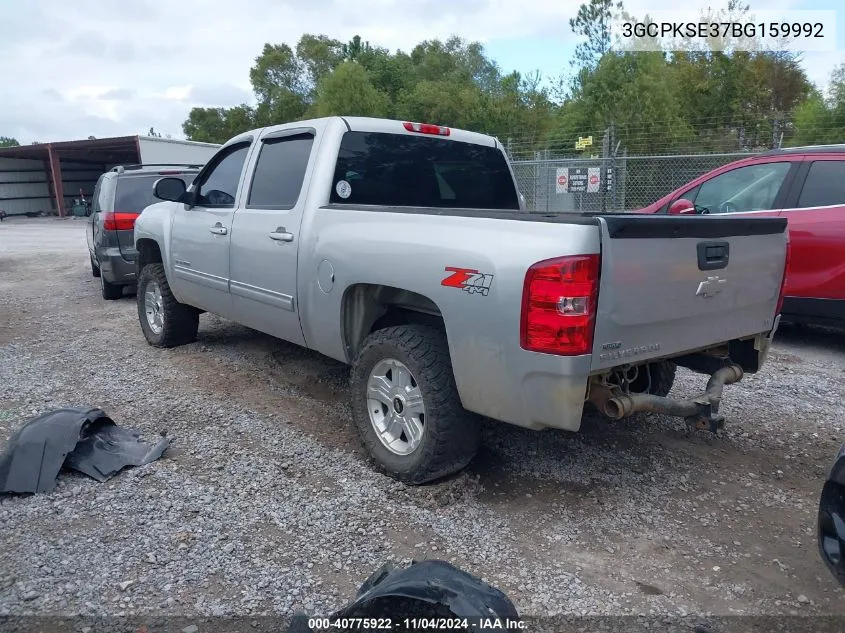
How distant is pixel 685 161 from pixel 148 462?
41.3 ft

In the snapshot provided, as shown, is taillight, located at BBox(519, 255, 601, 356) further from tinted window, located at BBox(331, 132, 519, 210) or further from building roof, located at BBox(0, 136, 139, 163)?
building roof, located at BBox(0, 136, 139, 163)

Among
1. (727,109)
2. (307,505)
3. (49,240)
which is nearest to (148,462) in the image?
(307,505)

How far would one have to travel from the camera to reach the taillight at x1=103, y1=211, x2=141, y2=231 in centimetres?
880

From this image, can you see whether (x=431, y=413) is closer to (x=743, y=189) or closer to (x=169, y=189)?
(x=169, y=189)

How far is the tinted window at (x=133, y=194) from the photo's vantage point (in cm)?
890

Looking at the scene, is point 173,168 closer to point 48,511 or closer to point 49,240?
point 48,511

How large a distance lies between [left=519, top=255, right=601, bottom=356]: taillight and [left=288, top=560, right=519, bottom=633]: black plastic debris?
1.04 metres

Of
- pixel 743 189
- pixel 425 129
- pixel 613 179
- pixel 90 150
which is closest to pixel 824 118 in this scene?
pixel 613 179

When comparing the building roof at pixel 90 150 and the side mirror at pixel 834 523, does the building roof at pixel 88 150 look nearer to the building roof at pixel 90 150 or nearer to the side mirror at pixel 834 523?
the building roof at pixel 90 150

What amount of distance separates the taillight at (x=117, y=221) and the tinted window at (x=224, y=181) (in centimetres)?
369

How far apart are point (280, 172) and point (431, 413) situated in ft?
7.47

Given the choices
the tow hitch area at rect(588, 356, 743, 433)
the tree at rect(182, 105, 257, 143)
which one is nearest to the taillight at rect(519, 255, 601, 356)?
the tow hitch area at rect(588, 356, 743, 433)

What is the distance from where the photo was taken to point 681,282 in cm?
315

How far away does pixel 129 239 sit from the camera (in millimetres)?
8883
